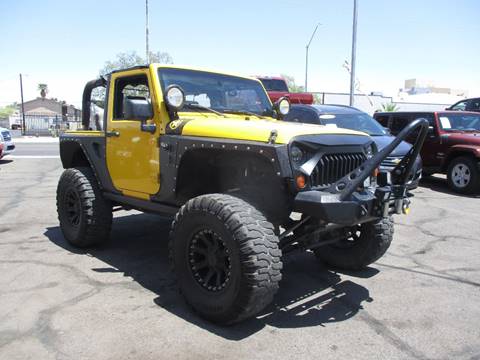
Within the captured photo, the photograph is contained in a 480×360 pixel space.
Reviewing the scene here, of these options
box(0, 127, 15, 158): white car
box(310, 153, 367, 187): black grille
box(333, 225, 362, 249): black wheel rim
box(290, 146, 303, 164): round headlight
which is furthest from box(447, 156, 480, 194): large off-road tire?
box(0, 127, 15, 158): white car

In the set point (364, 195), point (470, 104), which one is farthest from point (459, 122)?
point (364, 195)

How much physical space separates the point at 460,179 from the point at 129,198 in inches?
299

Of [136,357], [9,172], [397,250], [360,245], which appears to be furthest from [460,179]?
[9,172]

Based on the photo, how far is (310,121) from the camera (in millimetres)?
9195

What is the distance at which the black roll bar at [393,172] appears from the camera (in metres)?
3.13

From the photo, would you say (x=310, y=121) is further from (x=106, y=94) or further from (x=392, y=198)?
(x=392, y=198)

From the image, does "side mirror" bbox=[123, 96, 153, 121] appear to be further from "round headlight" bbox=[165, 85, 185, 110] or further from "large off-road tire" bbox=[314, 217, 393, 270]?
"large off-road tire" bbox=[314, 217, 393, 270]

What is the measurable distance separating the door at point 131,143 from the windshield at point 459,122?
26.4 feet

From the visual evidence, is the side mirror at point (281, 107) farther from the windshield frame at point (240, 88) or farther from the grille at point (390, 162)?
the grille at point (390, 162)

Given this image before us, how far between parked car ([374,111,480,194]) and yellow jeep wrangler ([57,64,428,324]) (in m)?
6.02

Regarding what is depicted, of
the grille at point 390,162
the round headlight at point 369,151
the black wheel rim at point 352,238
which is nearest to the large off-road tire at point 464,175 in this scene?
the grille at point 390,162

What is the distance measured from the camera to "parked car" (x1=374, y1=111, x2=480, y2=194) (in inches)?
371

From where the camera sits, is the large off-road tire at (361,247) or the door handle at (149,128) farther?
the large off-road tire at (361,247)

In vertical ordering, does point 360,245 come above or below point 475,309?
above
